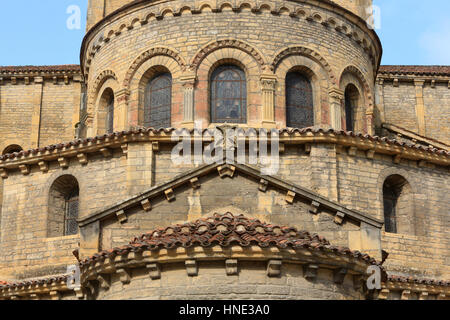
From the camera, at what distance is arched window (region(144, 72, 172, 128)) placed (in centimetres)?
2405

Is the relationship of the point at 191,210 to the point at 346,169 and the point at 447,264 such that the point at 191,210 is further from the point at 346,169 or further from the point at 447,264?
the point at 447,264

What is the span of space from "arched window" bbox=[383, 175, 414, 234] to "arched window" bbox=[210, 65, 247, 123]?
428cm

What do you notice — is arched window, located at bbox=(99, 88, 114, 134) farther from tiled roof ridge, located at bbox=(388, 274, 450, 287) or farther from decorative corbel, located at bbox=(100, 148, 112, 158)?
tiled roof ridge, located at bbox=(388, 274, 450, 287)

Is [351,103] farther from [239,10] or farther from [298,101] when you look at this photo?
[239,10]

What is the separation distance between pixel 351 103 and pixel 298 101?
7.18 feet

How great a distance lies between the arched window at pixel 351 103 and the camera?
25.5 metres

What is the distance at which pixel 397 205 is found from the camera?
2361 centimetres

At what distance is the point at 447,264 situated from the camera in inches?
919

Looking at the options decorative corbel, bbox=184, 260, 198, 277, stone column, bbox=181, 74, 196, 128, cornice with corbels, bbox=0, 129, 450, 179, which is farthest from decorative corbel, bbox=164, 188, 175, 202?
stone column, bbox=181, 74, 196, 128

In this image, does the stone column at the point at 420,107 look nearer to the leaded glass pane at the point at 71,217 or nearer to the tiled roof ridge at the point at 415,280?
the tiled roof ridge at the point at 415,280

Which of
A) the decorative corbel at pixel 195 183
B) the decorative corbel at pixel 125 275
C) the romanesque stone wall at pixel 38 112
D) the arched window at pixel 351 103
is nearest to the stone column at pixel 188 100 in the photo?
the arched window at pixel 351 103

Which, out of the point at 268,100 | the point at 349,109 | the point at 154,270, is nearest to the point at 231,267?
the point at 154,270
